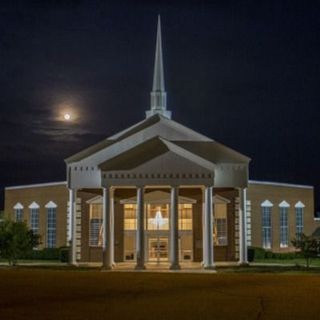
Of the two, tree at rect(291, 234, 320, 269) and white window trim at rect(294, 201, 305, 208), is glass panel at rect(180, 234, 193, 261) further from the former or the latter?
white window trim at rect(294, 201, 305, 208)

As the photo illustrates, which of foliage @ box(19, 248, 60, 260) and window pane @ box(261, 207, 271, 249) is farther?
window pane @ box(261, 207, 271, 249)

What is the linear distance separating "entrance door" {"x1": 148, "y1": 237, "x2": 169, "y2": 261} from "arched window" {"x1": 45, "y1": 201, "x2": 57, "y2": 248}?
28.4ft

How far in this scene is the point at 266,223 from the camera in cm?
5534

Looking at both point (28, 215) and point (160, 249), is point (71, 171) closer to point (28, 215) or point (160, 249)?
point (160, 249)

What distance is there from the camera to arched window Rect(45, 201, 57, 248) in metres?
55.2

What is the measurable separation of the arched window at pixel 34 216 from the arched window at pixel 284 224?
58.8 feet

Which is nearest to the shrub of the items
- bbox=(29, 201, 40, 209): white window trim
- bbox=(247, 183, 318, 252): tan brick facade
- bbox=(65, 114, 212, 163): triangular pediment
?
bbox=(247, 183, 318, 252): tan brick facade

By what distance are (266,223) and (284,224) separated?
74.5 inches

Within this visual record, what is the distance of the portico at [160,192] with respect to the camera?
142 feet

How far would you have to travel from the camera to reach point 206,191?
1727 inches

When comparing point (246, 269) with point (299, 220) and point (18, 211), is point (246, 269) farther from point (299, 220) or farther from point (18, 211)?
point (18, 211)

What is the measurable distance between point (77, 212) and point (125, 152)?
7522mm

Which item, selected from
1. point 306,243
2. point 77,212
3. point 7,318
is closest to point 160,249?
point 77,212

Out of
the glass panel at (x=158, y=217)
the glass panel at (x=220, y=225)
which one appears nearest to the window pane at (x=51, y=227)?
the glass panel at (x=158, y=217)
